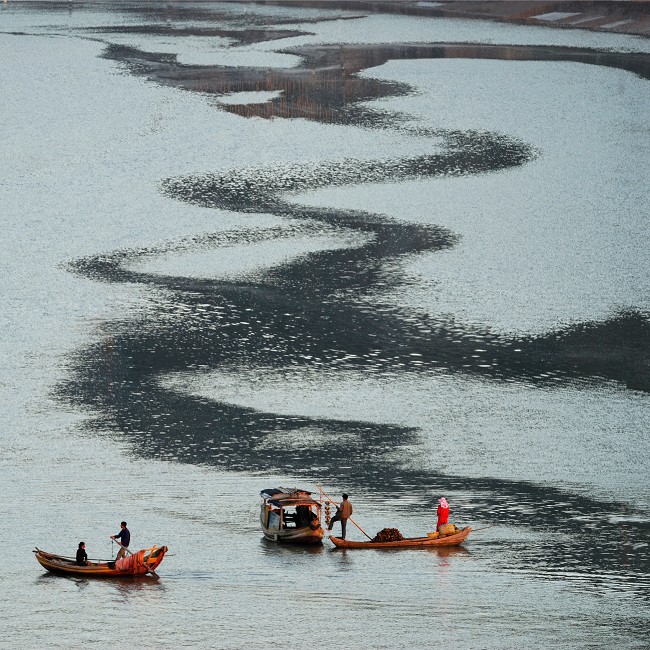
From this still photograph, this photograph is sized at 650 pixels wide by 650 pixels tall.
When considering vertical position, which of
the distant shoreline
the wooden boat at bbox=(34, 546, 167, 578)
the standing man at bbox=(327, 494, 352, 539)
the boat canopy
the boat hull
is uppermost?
the distant shoreline

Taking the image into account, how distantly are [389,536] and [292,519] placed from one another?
2.15 metres

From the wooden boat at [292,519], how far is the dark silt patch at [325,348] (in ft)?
10.7

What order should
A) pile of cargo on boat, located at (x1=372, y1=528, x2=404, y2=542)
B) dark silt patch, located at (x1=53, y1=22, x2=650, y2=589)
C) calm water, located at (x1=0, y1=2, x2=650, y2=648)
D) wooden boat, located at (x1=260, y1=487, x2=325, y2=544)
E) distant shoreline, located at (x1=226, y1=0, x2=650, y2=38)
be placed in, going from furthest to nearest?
distant shoreline, located at (x1=226, y1=0, x2=650, y2=38), dark silt patch, located at (x1=53, y1=22, x2=650, y2=589), wooden boat, located at (x1=260, y1=487, x2=325, y2=544), pile of cargo on boat, located at (x1=372, y1=528, x2=404, y2=542), calm water, located at (x1=0, y1=2, x2=650, y2=648)

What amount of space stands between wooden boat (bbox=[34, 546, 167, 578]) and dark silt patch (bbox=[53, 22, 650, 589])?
639 cm


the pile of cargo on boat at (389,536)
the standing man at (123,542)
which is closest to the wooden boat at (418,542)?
the pile of cargo on boat at (389,536)

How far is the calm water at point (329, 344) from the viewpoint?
2292 centimetres

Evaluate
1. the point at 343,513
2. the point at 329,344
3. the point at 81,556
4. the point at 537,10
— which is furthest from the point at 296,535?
the point at 537,10

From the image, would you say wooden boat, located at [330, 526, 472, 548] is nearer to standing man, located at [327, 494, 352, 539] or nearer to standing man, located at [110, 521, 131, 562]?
standing man, located at [327, 494, 352, 539]

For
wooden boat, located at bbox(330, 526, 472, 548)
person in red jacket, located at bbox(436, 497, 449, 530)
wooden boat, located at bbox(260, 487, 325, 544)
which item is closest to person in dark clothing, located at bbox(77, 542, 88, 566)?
wooden boat, located at bbox(260, 487, 325, 544)

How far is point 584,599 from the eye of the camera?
74.3 ft

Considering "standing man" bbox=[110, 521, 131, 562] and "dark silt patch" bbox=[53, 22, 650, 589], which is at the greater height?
"dark silt patch" bbox=[53, 22, 650, 589]

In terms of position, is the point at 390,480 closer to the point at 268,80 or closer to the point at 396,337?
the point at 396,337

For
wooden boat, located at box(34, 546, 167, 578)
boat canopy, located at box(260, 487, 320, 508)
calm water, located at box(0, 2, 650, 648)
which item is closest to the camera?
calm water, located at box(0, 2, 650, 648)

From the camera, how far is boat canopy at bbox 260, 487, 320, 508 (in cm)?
2465
